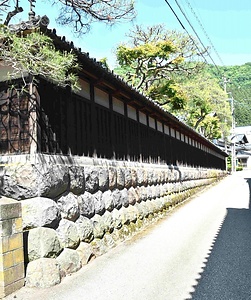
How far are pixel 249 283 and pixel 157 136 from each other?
8308mm

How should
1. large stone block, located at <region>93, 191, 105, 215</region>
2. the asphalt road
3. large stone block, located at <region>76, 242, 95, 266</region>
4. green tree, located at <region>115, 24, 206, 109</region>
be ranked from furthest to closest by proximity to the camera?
1. green tree, located at <region>115, 24, 206, 109</region>
2. large stone block, located at <region>93, 191, 105, 215</region>
3. large stone block, located at <region>76, 242, 95, 266</region>
4. the asphalt road

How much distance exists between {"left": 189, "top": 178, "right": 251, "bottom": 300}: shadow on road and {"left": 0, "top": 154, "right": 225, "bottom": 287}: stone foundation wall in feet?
7.54

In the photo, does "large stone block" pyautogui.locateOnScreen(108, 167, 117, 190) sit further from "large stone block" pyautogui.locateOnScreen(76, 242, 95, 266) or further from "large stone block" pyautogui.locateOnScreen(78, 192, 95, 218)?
"large stone block" pyautogui.locateOnScreen(76, 242, 95, 266)

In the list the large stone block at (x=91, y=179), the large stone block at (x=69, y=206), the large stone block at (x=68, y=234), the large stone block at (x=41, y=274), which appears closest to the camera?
the large stone block at (x=41, y=274)

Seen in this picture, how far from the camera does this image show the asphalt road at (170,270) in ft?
16.0

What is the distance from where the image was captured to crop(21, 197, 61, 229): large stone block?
5246 mm

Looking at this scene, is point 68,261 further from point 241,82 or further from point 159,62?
point 241,82

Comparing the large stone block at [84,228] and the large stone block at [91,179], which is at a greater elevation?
the large stone block at [91,179]

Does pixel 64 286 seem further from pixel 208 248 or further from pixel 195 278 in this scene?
pixel 208 248

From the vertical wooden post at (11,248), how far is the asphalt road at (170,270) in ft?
0.57

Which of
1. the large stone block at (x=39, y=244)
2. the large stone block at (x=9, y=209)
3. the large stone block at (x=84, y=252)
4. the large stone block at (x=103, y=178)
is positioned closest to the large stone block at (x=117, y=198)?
the large stone block at (x=103, y=178)

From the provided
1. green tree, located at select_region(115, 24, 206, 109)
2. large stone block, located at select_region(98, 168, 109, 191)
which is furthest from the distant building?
large stone block, located at select_region(98, 168, 109, 191)

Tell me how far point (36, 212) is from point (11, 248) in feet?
2.33

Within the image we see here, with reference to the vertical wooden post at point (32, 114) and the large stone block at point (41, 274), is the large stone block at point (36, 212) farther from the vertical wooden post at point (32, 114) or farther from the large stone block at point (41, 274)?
the vertical wooden post at point (32, 114)
